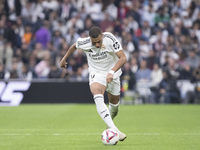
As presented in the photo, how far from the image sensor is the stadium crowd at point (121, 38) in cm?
1706

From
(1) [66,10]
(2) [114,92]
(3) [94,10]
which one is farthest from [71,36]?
(2) [114,92]

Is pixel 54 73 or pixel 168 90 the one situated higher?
pixel 54 73

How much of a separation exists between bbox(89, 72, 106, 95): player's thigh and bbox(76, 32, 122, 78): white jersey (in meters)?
0.16

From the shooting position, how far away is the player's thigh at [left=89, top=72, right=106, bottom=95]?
7077mm

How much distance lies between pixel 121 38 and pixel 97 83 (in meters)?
11.7

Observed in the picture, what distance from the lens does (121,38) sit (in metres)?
18.8

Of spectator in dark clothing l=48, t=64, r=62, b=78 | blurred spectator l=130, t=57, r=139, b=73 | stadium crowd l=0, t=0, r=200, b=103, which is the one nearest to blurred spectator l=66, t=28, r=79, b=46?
stadium crowd l=0, t=0, r=200, b=103

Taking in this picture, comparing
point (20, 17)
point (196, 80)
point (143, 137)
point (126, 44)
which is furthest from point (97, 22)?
point (143, 137)

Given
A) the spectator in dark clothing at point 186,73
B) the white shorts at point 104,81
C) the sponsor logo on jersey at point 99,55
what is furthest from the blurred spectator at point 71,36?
the sponsor logo on jersey at point 99,55

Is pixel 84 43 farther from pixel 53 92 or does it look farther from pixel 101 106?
pixel 53 92

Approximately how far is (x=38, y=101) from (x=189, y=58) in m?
7.27

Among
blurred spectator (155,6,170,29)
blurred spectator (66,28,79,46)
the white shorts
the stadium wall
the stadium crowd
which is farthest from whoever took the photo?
blurred spectator (155,6,170,29)

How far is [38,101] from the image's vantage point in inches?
664

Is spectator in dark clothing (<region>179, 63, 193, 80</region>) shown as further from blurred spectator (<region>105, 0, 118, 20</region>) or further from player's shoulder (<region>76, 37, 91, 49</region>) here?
player's shoulder (<region>76, 37, 91, 49</region>)
